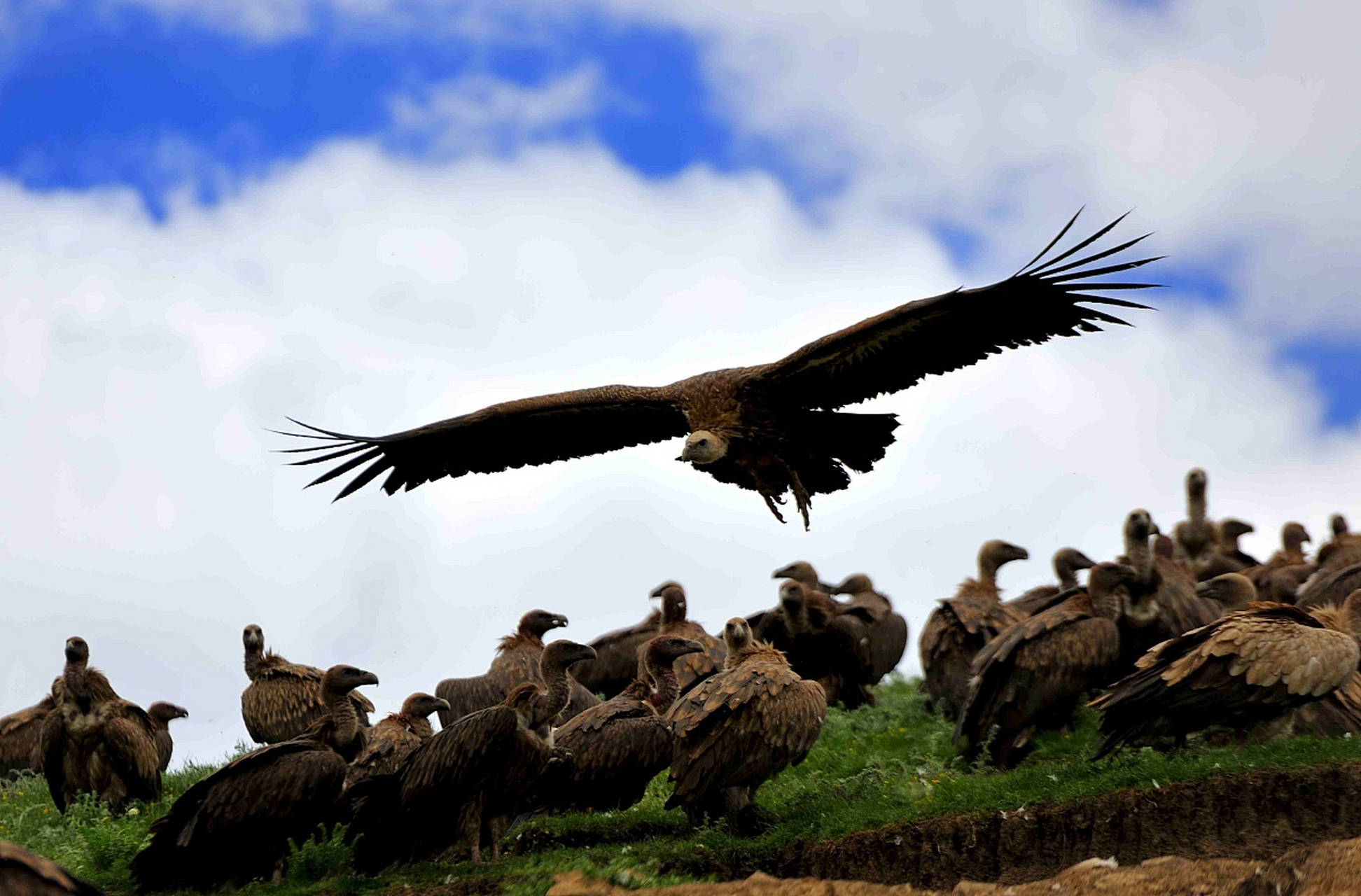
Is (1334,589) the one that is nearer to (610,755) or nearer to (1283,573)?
(1283,573)

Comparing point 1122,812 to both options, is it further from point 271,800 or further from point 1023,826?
point 271,800

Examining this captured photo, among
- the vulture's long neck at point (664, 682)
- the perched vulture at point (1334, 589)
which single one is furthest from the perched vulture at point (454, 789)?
the perched vulture at point (1334, 589)

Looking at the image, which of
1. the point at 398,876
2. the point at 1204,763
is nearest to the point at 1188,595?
the point at 1204,763

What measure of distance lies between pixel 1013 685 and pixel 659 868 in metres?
3.55

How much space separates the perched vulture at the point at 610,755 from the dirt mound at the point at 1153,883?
1743 mm

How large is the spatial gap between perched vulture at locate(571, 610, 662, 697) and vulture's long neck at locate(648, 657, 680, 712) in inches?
106

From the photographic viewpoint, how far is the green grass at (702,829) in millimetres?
9383

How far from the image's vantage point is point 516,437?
14.1 m

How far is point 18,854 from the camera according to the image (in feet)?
20.5

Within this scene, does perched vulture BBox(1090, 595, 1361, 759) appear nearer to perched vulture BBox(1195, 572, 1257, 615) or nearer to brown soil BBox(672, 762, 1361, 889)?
brown soil BBox(672, 762, 1361, 889)

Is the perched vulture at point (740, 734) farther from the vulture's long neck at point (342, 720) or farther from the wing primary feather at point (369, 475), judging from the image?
the wing primary feather at point (369, 475)

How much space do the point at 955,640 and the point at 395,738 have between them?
4858mm

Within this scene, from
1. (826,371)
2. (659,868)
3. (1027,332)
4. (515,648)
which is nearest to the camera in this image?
(659,868)

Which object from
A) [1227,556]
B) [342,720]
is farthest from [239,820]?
[1227,556]
